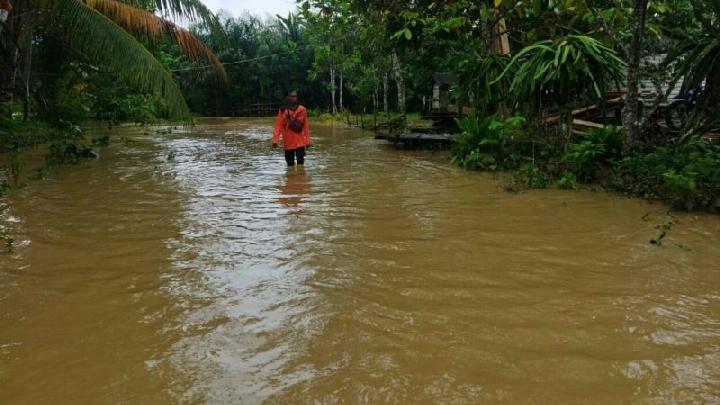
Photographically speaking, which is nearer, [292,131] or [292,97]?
[292,97]

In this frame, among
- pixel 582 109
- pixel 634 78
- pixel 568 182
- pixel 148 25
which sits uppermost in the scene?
pixel 148 25

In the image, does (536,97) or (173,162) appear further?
(173,162)

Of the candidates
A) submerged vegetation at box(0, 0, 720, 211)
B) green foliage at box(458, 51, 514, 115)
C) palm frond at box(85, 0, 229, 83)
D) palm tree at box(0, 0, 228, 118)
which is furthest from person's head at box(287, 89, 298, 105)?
palm frond at box(85, 0, 229, 83)

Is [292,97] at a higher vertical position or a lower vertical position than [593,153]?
higher

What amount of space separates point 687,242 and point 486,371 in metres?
3.17

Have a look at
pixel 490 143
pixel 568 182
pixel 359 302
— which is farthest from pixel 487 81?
pixel 359 302

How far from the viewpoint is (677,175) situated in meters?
6.06

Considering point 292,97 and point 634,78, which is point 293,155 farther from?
point 634,78

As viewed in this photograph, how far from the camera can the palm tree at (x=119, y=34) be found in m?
9.95

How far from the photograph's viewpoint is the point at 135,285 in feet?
12.8

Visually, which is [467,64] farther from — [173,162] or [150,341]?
[150,341]

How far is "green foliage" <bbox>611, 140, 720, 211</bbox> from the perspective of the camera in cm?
593

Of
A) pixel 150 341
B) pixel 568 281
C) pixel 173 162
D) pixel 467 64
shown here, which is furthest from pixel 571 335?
pixel 173 162

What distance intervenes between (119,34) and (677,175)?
359 inches
